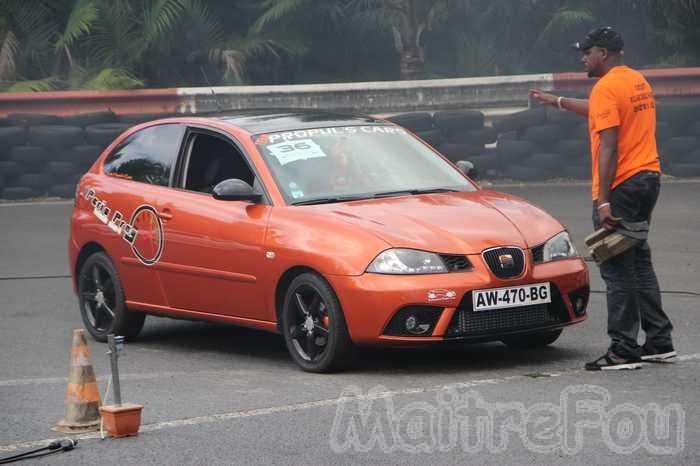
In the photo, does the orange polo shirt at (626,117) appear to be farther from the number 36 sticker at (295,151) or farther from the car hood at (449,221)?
the number 36 sticker at (295,151)

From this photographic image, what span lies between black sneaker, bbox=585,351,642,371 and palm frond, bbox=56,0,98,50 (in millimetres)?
15199

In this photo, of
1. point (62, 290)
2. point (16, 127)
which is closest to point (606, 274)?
point (62, 290)

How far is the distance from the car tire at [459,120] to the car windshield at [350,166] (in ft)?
31.8

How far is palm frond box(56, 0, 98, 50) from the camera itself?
21969mm

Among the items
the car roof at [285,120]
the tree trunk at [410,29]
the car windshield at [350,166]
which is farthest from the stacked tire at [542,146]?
the car windshield at [350,166]

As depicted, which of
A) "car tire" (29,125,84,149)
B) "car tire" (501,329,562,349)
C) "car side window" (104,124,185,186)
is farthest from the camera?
"car tire" (29,125,84,149)

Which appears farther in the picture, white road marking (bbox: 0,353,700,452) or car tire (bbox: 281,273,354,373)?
car tire (bbox: 281,273,354,373)

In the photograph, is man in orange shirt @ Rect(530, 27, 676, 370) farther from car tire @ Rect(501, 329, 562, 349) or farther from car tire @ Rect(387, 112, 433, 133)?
car tire @ Rect(387, 112, 433, 133)

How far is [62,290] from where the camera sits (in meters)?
12.5

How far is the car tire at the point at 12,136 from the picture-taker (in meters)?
19.2

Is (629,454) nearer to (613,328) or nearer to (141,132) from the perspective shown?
(613,328)

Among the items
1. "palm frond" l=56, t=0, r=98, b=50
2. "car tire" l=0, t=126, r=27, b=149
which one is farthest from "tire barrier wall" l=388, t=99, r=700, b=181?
"palm frond" l=56, t=0, r=98, b=50

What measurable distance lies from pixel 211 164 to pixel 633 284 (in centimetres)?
294

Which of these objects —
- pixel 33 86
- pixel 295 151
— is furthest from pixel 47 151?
pixel 295 151
